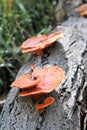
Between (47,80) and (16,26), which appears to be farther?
(16,26)

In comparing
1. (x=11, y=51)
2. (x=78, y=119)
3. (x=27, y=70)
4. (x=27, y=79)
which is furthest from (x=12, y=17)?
(x=78, y=119)

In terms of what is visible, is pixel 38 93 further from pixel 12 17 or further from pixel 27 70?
pixel 12 17

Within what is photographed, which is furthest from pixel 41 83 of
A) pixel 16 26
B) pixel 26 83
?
pixel 16 26

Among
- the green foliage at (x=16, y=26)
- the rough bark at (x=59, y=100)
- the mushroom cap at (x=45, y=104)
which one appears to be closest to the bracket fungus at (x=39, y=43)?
the rough bark at (x=59, y=100)

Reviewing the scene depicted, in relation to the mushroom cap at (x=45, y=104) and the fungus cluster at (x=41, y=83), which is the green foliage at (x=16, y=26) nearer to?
the fungus cluster at (x=41, y=83)

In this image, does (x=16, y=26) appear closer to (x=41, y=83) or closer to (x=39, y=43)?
(x=39, y=43)

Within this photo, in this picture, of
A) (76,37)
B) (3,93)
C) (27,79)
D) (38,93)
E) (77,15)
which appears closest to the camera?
(38,93)
